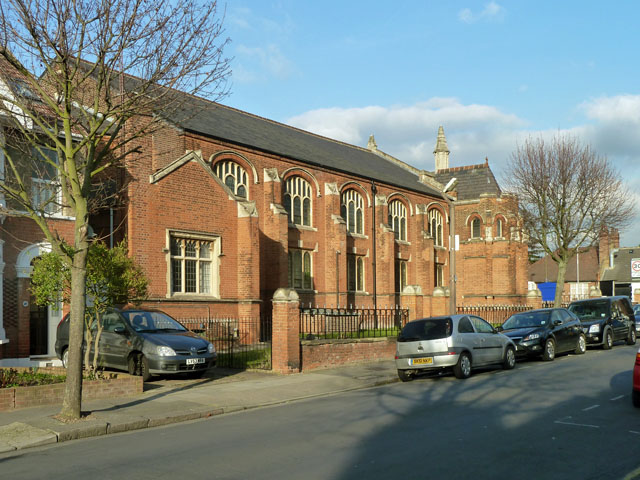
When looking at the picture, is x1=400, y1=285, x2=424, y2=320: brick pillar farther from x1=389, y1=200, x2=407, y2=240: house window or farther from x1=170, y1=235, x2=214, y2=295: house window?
x1=389, y1=200, x2=407, y2=240: house window

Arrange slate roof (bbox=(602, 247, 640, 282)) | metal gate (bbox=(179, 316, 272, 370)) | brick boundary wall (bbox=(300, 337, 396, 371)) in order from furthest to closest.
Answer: slate roof (bbox=(602, 247, 640, 282)) < metal gate (bbox=(179, 316, 272, 370)) < brick boundary wall (bbox=(300, 337, 396, 371))

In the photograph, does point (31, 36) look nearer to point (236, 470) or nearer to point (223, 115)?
point (236, 470)

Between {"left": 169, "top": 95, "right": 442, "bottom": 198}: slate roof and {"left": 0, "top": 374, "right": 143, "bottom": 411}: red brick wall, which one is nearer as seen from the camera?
{"left": 0, "top": 374, "right": 143, "bottom": 411}: red brick wall

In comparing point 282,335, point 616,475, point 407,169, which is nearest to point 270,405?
point 282,335

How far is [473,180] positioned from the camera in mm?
48531

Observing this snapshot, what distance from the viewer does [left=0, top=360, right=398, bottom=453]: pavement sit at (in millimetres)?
8859

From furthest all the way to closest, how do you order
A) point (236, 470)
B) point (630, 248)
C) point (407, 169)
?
point (630, 248), point (407, 169), point (236, 470)

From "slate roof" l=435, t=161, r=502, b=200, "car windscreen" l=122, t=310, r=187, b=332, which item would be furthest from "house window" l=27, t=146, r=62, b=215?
"slate roof" l=435, t=161, r=502, b=200

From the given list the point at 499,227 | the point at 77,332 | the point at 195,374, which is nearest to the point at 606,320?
the point at 195,374

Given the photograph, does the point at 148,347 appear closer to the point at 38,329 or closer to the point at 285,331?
the point at 285,331

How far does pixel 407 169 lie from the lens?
46.3 meters

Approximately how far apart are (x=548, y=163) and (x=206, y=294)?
17.8 meters

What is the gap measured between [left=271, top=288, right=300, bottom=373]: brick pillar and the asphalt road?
3.73 meters

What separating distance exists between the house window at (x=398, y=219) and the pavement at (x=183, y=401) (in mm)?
21656
